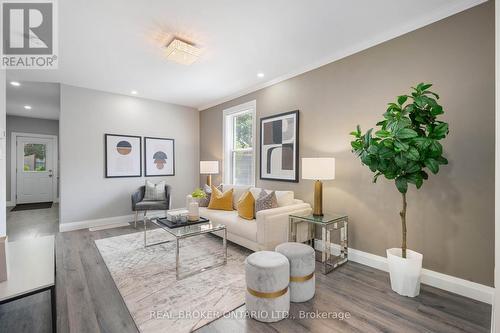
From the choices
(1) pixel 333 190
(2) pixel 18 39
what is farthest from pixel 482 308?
(2) pixel 18 39

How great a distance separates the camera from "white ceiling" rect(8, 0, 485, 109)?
85.2 inches

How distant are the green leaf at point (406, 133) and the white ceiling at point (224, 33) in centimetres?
123

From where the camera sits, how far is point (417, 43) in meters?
2.42

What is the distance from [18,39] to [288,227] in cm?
391

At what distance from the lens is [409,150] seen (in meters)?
1.92

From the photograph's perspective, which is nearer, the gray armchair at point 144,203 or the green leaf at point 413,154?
the green leaf at point 413,154

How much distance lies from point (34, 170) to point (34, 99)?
3133 mm

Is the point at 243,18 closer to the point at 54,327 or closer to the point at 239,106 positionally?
the point at 239,106

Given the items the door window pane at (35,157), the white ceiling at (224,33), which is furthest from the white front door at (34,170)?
the white ceiling at (224,33)

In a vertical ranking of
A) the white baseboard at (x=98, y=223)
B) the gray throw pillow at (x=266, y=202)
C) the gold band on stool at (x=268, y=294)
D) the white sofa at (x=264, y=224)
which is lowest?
the white baseboard at (x=98, y=223)

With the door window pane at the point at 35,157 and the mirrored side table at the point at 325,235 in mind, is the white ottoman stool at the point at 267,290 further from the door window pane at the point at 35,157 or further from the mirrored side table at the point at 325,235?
the door window pane at the point at 35,157

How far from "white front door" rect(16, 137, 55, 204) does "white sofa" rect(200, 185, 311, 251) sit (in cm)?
670

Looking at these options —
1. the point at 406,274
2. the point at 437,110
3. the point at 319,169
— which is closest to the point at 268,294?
the point at 406,274

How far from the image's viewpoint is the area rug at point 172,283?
6.03 ft
